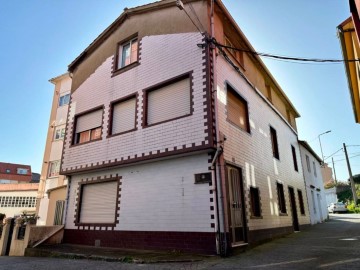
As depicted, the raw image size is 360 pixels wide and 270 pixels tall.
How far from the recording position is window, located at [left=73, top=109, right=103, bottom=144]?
12.4 m

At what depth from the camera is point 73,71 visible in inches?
599

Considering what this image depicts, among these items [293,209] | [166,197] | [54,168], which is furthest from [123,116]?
[54,168]

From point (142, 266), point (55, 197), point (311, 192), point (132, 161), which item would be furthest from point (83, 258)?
point (311, 192)

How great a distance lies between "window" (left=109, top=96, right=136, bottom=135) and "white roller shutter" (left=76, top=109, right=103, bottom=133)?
101 centimetres

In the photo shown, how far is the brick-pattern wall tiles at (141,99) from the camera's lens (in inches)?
348

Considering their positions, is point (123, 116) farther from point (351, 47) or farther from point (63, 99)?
point (63, 99)

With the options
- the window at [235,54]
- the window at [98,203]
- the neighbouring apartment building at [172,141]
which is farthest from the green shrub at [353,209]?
the window at [98,203]

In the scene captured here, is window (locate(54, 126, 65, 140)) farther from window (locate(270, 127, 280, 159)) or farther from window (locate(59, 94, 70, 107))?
window (locate(270, 127, 280, 159))

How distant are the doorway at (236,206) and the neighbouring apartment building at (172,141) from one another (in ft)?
0.11

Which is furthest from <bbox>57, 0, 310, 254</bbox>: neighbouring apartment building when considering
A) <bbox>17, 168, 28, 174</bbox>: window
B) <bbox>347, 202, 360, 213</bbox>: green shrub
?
<bbox>17, 168, 28, 174</bbox>: window

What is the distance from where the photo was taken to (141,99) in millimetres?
10773

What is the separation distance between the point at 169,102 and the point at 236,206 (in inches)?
173

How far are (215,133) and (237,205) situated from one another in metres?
2.55

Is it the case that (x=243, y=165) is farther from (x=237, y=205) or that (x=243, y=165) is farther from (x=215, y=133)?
(x=215, y=133)
